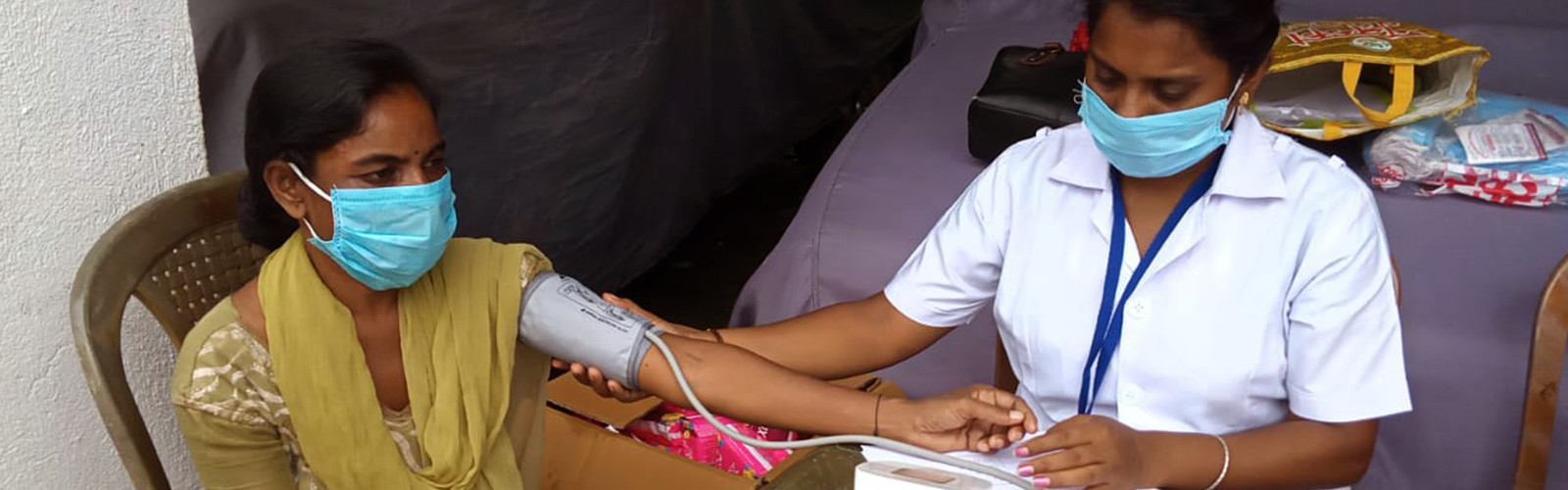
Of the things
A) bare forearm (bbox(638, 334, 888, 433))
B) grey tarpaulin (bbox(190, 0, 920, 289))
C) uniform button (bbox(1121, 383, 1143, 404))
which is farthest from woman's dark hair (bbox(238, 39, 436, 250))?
uniform button (bbox(1121, 383, 1143, 404))

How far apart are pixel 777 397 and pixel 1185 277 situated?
1.69 ft

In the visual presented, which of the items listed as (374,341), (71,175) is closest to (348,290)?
(374,341)

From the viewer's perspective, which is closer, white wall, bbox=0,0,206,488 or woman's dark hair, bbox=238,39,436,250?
woman's dark hair, bbox=238,39,436,250

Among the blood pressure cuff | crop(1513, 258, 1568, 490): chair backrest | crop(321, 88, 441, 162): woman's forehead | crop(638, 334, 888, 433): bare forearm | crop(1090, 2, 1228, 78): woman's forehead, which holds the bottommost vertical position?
crop(1513, 258, 1568, 490): chair backrest

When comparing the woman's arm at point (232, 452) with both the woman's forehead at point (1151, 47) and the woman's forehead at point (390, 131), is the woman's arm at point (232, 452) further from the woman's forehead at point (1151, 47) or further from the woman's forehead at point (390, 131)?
the woman's forehead at point (1151, 47)

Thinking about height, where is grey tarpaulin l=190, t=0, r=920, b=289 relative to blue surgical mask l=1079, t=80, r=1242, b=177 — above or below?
below

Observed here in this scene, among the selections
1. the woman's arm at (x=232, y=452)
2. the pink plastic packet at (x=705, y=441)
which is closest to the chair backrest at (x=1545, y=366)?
the pink plastic packet at (x=705, y=441)

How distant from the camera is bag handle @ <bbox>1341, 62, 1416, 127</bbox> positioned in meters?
2.32

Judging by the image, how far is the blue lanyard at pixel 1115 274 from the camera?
60.1 inches

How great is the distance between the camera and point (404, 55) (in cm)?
156

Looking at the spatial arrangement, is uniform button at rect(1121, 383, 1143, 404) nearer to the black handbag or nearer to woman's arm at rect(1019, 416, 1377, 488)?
woman's arm at rect(1019, 416, 1377, 488)

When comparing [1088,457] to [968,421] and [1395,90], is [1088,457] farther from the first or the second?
[1395,90]

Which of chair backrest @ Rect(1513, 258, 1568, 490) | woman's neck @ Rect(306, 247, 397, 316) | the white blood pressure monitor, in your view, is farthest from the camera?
chair backrest @ Rect(1513, 258, 1568, 490)

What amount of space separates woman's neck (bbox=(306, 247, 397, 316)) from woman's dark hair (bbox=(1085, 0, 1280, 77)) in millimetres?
936
